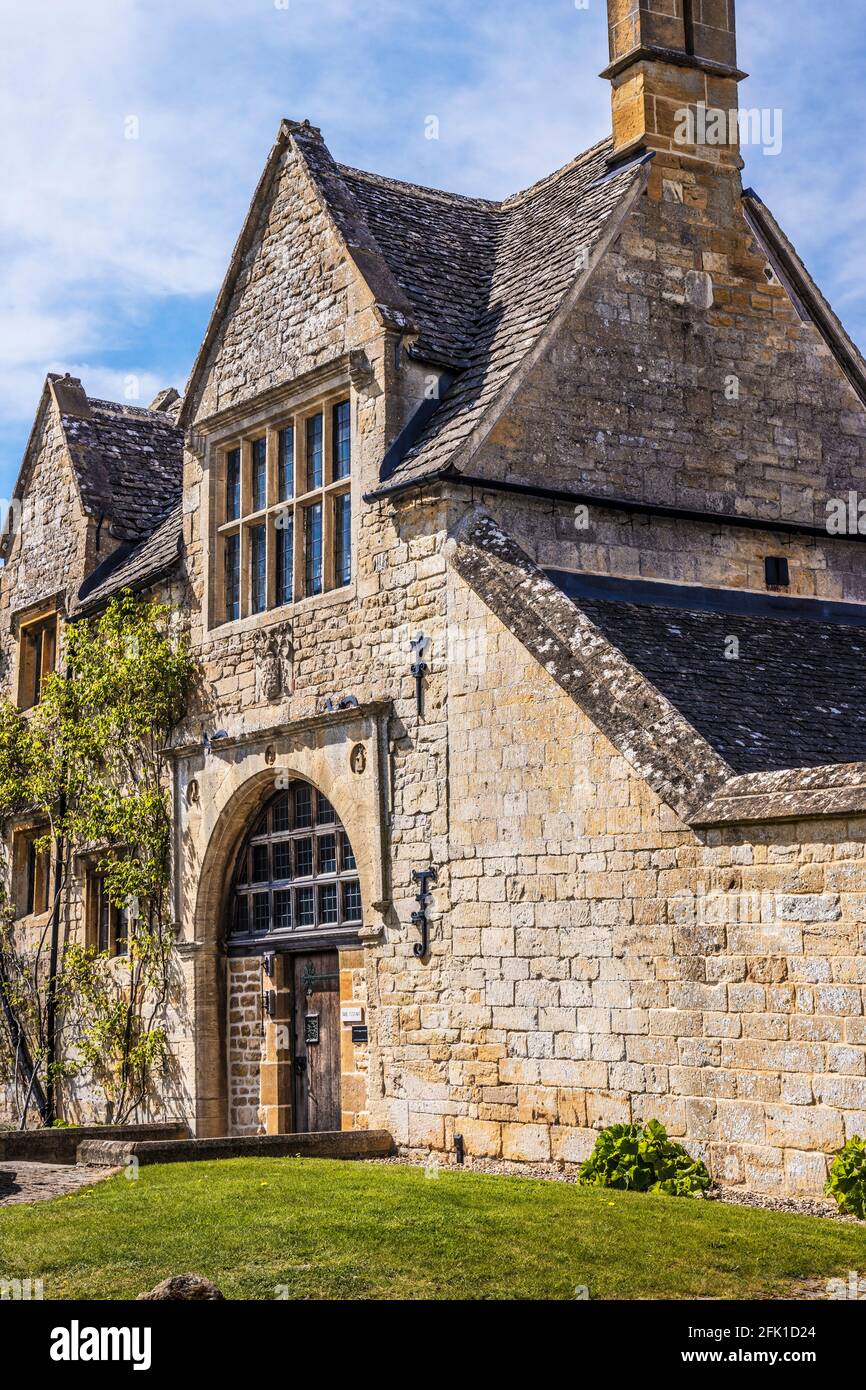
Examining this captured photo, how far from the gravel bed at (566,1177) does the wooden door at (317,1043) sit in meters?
1.74

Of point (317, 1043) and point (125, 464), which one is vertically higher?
point (125, 464)

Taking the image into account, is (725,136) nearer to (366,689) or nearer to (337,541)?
(337,541)

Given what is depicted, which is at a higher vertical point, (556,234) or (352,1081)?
(556,234)

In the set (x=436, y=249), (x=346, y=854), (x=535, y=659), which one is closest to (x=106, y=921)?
(x=346, y=854)

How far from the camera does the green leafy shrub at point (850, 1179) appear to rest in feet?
30.9

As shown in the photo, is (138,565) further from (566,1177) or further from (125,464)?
(566,1177)

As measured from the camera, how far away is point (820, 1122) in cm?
986

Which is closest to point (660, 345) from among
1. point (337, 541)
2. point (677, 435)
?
point (677, 435)

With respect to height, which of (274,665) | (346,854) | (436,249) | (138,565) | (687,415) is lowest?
(346,854)

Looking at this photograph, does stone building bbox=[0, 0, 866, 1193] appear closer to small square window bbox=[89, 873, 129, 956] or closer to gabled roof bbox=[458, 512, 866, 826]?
gabled roof bbox=[458, 512, 866, 826]

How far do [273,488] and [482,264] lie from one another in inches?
132

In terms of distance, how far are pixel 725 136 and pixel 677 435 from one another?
3317mm

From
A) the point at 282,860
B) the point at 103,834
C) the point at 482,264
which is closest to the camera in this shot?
the point at 282,860

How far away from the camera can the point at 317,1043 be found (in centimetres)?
1572
